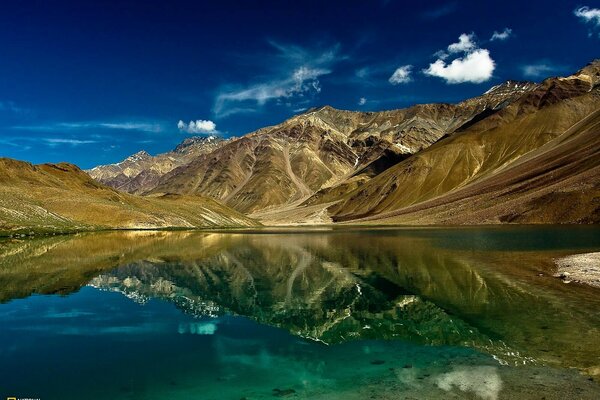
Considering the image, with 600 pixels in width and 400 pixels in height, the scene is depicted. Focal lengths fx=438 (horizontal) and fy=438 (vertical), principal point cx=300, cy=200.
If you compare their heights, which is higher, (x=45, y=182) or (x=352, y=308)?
(x=45, y=182)

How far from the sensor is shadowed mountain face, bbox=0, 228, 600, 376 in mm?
22766

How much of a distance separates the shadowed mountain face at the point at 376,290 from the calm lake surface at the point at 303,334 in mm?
156

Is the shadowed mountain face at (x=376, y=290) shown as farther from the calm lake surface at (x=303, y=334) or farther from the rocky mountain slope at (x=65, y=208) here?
the rocky mountain slope at (x=65, y=208)

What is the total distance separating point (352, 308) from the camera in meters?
30.3

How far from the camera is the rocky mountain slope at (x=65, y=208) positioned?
4596 inches

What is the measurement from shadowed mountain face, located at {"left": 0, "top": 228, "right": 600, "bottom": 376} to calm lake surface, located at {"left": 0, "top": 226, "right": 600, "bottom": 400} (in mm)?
156

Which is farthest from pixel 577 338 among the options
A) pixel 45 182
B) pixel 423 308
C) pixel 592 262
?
pixel 45 182

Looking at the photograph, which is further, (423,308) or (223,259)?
(223,259)

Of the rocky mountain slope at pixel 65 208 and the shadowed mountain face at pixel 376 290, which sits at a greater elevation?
the rocky mountain slope at pixel 65 208

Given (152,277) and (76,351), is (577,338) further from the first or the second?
(152,277)

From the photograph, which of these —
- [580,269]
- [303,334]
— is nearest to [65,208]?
[303,334]

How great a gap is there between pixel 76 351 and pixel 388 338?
15318mm

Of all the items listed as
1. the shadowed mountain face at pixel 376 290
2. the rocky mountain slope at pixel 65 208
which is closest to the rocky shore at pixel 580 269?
the shadowed mountain face at pixel 376 290

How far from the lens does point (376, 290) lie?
3638 centimetres
